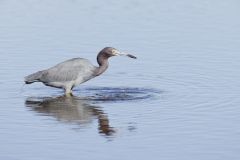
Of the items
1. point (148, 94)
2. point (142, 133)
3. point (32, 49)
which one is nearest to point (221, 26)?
point (32, 49)

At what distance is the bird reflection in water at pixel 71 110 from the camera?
15.1m

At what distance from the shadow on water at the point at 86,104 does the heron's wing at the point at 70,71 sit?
374mm

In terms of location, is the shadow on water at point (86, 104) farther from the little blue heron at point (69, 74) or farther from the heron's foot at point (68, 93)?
the little blue heron at point (69, 74)

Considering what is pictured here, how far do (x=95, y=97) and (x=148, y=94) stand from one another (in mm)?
1012

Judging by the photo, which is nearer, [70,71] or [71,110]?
[71,110]

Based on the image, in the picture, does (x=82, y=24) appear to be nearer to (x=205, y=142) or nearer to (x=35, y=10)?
(x=35, y=10)

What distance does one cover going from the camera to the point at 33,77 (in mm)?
17969

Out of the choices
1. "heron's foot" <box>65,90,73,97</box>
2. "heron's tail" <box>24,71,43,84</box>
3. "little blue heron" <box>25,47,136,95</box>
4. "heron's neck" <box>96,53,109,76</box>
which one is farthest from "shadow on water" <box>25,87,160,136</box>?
"heron's tail" <box>24,71,43,84</box>

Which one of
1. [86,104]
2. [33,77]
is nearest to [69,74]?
[33,77]

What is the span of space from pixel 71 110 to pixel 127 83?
7.89 ft

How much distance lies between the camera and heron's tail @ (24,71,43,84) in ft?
58.7

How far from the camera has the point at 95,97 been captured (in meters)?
17.4

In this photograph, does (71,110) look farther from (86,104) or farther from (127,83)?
(127,83)

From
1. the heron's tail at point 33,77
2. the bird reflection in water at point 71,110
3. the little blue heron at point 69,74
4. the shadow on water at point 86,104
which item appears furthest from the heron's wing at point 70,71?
the bird reflection in water at point 71,110
